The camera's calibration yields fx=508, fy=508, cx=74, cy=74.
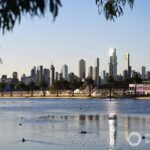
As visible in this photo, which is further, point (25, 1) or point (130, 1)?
point (130, 1)

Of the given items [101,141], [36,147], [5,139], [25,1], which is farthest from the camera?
[5,139]

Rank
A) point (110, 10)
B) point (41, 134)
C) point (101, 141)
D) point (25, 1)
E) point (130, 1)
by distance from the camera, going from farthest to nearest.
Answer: point (41, 134)
point (101, 141)
point (110, 10)
point (130, 1)
point (25, 1)

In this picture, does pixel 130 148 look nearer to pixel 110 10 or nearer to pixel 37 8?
pixel 110 10

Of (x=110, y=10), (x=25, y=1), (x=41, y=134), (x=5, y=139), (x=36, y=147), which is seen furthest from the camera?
(x=41, y=134)

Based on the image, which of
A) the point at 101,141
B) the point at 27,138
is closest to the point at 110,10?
the point at 101,141

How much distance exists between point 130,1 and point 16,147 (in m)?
29.3

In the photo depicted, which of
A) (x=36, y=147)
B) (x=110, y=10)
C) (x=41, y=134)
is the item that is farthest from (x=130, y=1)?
(x=41, y=134)

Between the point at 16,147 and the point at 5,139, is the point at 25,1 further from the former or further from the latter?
the point at 5,139

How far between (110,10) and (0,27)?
3317 millimetres

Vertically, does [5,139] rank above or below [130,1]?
below

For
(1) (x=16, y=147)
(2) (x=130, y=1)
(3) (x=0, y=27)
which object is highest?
(2) (x=130, y=1)

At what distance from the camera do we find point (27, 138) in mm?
44156

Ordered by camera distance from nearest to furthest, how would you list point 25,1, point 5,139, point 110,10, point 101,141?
point 25,1
point 110,10
point 101,141
point 5,139

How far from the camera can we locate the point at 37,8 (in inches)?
283
